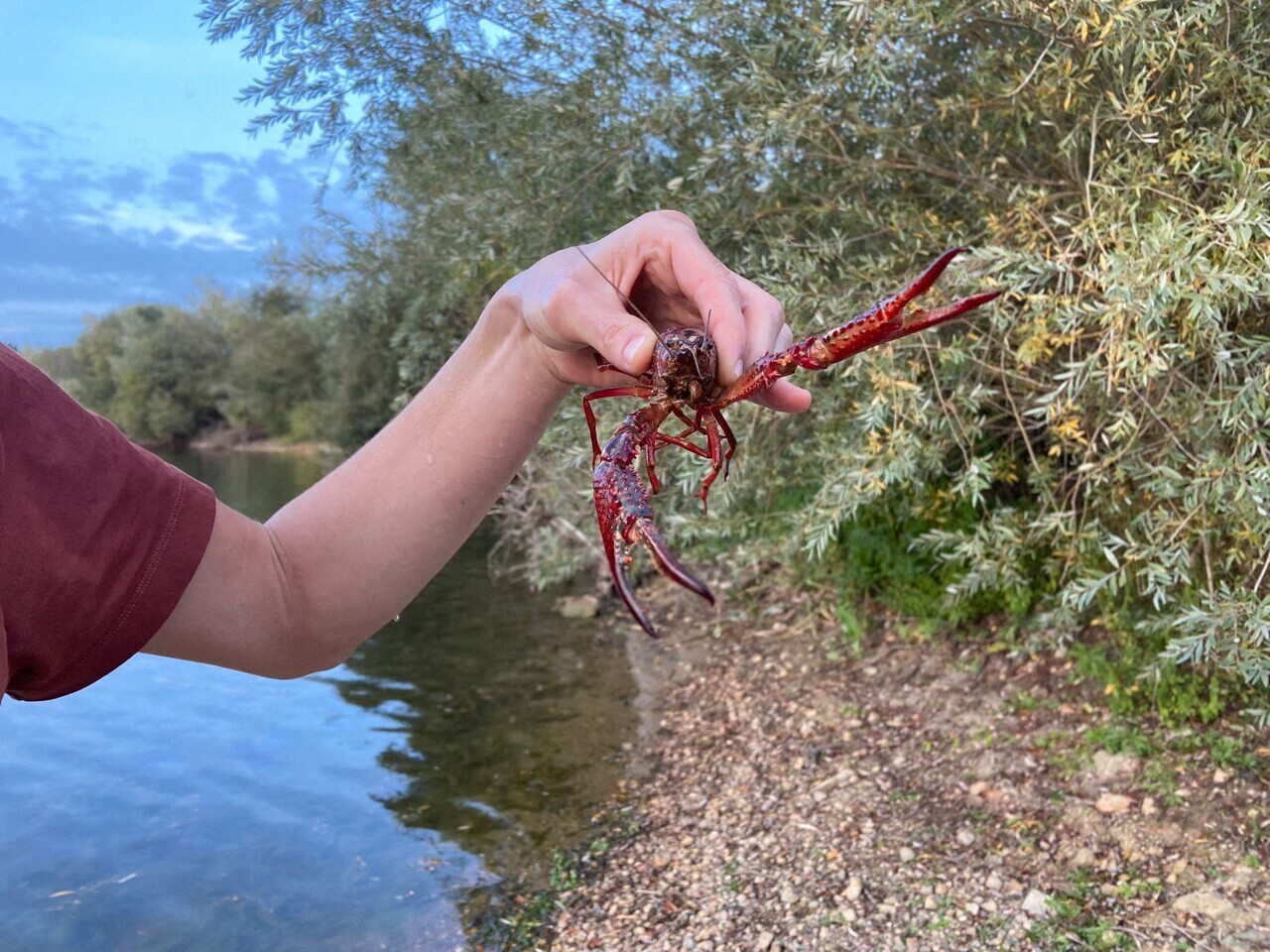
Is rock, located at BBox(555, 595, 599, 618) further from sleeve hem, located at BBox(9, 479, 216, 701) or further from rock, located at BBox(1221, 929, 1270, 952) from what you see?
sleeve hem, located at BBox(9, 479, 216, 701)

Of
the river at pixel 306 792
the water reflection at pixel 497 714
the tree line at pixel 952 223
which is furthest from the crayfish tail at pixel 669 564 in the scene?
the water reflection at pixel 497 714

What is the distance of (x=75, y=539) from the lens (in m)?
1.60

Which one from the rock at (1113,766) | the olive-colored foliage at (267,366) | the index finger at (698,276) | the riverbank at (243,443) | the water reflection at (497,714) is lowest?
the water reflection at (497,714)

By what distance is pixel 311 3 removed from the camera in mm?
5293

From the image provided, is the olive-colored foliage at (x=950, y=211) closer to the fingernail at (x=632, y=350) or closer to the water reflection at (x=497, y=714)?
the water reflection at (x=497, y=714)

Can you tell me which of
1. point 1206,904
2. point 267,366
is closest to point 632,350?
point 1206,904

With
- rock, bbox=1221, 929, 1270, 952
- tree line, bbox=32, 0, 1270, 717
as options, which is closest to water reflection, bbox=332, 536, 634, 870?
tree line, bbox=32, 0, 1270, 717

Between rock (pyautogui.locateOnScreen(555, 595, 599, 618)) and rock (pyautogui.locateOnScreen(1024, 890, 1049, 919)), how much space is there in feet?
22.0

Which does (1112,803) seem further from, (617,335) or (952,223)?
(617,335)

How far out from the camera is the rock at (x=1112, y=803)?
15.8 feet

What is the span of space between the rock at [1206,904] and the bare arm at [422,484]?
142 inches

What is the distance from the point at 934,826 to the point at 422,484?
4.16 metres

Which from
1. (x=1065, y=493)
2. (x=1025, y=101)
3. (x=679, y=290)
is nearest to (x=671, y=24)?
(x=1025, y=101)

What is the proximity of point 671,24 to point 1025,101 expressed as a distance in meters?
1.88
